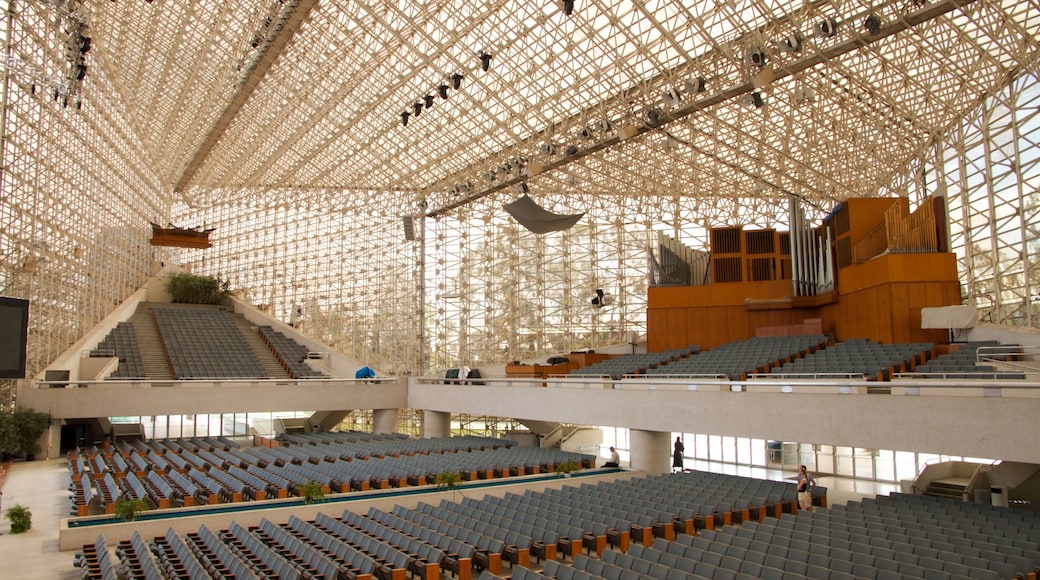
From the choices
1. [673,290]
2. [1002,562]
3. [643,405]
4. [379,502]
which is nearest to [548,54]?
[673,290]

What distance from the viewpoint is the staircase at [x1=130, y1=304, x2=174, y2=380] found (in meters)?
31.7

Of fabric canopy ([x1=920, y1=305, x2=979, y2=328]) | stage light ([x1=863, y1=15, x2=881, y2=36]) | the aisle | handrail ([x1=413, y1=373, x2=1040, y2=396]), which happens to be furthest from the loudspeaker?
stage light ([x1=863, y1=15, x2=881, y2=36])

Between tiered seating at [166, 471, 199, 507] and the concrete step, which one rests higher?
tiered seating at [166, 471, 199, 507]

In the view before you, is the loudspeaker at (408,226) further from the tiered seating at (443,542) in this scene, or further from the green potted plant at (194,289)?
the tiered seating at (443,542)

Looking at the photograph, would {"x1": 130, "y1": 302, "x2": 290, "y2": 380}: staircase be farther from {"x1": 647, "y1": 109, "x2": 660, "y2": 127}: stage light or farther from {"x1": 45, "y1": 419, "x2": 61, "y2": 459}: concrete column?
{"x1": 647, "y1": 109, "x2": 660, "y2": 127}: stage light

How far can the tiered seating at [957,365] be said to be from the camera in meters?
14.3

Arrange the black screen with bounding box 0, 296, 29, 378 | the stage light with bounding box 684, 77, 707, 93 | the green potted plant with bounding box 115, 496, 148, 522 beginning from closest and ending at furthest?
the black screen with bounding box 0, 296, 29, 378, the green potted plant with bounding box 115, 496, 148, 522, the stage light with bounding box 684, 77, 707, 93

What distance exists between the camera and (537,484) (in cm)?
1702

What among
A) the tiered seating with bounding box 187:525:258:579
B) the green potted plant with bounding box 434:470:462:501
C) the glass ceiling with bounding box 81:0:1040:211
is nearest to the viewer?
the tiered seating with bounding box 187:525:258:579

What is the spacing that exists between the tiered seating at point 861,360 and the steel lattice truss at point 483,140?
4.43 meters

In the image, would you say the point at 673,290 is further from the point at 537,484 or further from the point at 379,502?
the point at 379,502

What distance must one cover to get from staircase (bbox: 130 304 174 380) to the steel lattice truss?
7.24 ft

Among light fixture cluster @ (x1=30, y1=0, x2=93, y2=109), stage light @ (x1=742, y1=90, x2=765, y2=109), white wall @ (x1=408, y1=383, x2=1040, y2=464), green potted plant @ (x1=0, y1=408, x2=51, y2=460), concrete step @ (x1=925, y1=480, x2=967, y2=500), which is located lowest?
concrete step @ (x1=925, y1=480, x2=967, y2=500)

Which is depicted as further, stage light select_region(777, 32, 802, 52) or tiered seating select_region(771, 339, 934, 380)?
stage light select_region(777, 32, 802, 52)
